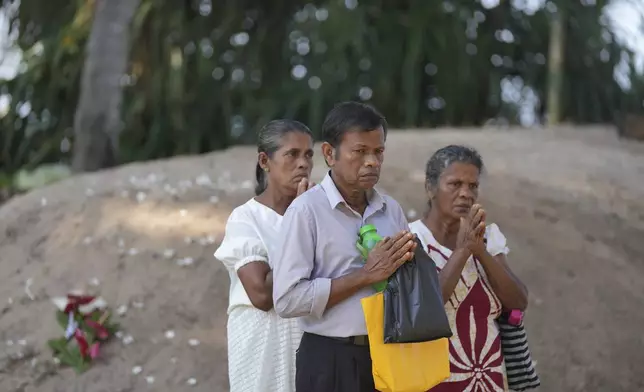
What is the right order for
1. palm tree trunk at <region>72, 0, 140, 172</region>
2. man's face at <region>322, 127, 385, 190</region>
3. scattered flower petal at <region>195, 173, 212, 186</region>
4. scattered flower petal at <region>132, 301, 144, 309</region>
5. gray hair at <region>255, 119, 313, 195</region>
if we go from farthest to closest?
palm tree trunk at <region>72, 0, 140, 172</region>, scattered flower petal at <region>195, 173, 212, 186</region>, scattered flower petal at <region>132, 301, 144, 309</region>, gray hair at <region>255, 119, 313, 195</region>, man's face at <region>322, 127, 385, 190</region>

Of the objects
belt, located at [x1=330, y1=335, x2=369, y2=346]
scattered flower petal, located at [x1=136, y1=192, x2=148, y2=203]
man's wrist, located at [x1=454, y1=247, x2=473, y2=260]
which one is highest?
scattered flower petal, located at [x1=136, y1=192, x2=148, y2=203]

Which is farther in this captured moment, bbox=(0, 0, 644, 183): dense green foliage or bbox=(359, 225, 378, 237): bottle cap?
bbox=(0, 0, 644, 183): dense green foliage

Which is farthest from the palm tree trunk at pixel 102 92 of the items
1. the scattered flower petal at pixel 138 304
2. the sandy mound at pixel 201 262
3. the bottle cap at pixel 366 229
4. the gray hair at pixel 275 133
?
the bottle cap at pixel 366 229

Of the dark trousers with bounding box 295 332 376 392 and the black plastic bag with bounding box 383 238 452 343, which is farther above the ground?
the black plastic bag with bounding box 383 238 452 343

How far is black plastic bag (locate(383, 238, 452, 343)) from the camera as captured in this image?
217 centimetres

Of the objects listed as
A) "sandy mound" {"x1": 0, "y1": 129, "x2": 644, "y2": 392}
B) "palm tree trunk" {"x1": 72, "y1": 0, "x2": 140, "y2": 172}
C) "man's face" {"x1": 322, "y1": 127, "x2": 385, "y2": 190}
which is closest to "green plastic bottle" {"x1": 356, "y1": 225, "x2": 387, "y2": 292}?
"man's face" {"x1": 322, "y1": 127, "x2": 385, "y2": 190}

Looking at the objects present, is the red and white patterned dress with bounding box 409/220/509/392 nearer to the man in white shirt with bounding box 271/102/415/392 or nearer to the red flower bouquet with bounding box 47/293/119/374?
the man in white shirt with bounding box 271/102/415/392

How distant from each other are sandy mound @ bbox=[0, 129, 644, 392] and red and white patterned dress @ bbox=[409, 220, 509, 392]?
1.64m

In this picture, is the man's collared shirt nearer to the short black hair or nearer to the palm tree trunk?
the short black hair

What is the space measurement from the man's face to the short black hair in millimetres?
13

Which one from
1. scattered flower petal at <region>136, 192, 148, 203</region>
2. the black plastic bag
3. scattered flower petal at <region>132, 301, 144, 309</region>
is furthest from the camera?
scattered flower petal at <region>136, 192, 148, 203</region>

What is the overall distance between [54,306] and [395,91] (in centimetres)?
849

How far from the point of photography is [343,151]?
2.32 meters

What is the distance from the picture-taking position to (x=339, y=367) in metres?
2.27
